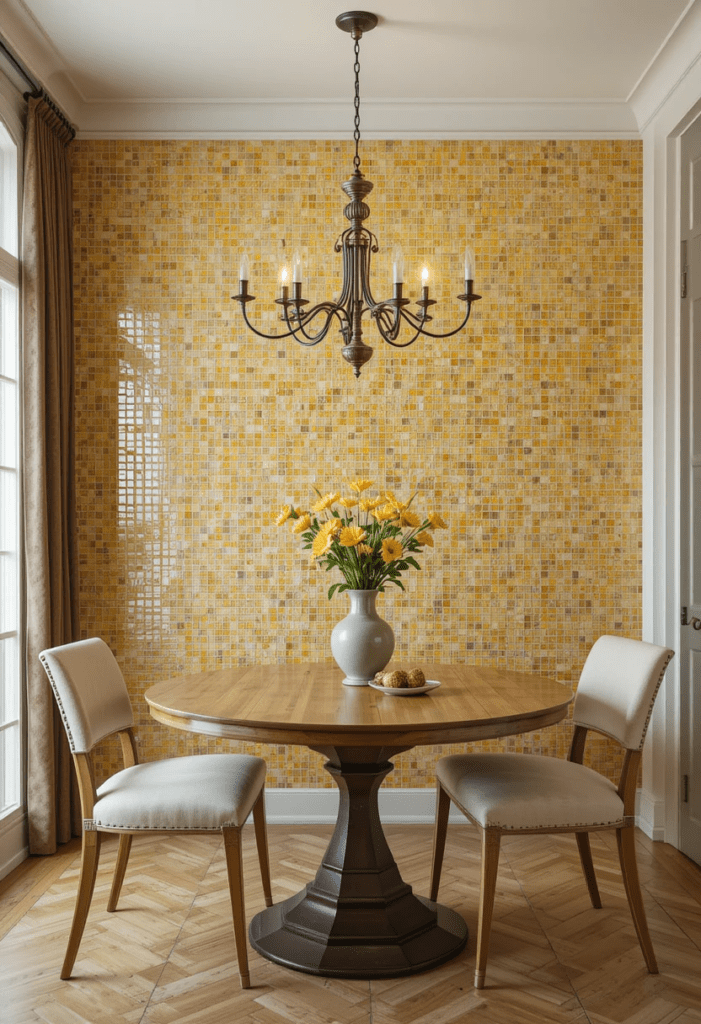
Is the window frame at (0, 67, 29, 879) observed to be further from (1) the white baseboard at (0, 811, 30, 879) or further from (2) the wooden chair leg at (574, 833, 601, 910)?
(2) the wooden chair leg at (574, 833, 601, 910)

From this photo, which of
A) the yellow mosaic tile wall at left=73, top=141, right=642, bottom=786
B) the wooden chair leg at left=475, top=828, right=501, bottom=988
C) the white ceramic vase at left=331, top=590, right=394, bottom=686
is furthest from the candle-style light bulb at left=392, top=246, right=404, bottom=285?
the wooden chair leg at left=475, top=828, right=501, bottom=988

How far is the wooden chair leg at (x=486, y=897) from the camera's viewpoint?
2.35 meters

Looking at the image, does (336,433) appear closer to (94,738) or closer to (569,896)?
(94,738)

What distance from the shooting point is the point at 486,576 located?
3857 mm

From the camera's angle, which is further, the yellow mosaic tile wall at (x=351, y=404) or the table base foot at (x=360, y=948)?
the yellow mosaic tile wall at (x=351, y=404)

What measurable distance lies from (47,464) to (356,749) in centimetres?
176

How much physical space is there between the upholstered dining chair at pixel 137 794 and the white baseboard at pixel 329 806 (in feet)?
3.71

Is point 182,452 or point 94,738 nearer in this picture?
point 94,738

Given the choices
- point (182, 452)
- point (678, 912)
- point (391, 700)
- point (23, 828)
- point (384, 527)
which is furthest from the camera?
point (182, 452)

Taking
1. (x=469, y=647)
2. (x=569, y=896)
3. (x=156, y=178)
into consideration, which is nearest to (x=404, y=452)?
(x=469, y=647)

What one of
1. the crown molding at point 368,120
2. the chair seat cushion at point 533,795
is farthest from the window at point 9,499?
the chair seat cushion at point 533,795

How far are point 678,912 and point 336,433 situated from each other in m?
2.20

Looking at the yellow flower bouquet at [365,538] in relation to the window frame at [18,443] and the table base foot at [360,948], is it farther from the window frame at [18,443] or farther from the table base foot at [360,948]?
the window frame at [18,443]

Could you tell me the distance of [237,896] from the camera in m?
2.36
